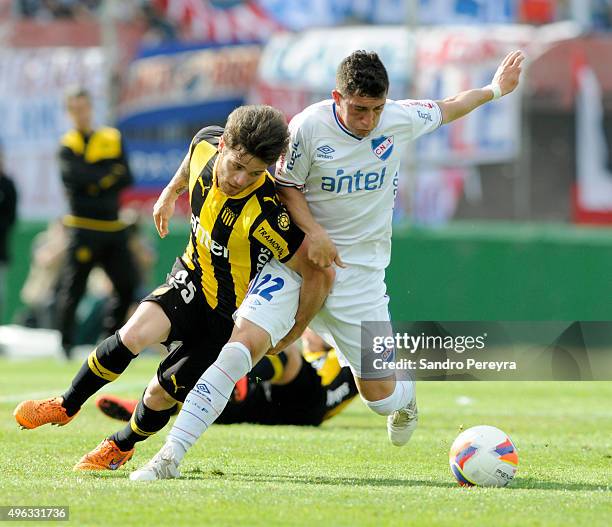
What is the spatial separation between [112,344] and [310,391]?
8.29 feet

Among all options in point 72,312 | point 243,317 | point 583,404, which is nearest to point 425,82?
point 72,312

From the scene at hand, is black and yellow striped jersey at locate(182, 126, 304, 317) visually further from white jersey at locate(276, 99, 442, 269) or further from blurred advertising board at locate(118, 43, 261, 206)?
blurred advertising board at locate(118, 43, 261, 206)

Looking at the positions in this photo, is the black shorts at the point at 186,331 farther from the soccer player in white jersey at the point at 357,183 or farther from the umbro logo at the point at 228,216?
the soccer player in white jersey at the point at 357,183

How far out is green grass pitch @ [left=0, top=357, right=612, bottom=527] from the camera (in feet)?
16.9

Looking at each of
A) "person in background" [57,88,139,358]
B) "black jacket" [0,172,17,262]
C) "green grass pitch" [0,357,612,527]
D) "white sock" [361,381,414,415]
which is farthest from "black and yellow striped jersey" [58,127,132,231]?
"white sock" [361,381,414,415]

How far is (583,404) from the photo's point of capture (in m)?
10.7

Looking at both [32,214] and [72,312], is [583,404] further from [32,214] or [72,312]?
[32,214]

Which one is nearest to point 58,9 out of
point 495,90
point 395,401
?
point 495,90

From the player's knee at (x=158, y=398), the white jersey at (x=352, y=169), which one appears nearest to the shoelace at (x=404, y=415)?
the white jersey at (x=352, y=169)

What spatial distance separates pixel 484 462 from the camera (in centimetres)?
612

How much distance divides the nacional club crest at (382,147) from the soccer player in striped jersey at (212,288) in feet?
1.98

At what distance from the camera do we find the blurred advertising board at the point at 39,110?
2336cm

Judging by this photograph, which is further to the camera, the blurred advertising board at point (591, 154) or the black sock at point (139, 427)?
the blurred advertising board at point (591, 154)

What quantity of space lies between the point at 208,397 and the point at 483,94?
2.33 m
